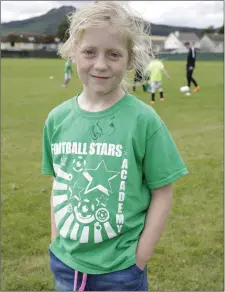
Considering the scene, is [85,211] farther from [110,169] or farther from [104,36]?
[104,36]

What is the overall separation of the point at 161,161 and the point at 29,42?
320 feet

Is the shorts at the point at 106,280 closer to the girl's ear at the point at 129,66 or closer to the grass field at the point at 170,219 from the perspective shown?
the girl's ear at the point at 129,66

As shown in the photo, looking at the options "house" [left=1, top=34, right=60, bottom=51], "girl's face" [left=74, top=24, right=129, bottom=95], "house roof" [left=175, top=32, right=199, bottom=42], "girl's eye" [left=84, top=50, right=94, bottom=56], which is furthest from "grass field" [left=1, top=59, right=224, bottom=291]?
"house roof" [left=175, top=32, right=199, bottom=42]

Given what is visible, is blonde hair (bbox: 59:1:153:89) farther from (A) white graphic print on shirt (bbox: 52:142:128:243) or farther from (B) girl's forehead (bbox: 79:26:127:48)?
(A) white graphic print on shirt (bbox: 52:142:128:243)

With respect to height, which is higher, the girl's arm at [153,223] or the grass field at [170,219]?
the girl's arm at [153,223]

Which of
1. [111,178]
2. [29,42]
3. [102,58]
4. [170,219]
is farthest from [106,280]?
[29,42]

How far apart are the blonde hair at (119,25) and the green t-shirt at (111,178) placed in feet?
0.77

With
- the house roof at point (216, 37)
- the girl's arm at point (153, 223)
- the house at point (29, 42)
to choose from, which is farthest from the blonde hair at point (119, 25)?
the house roof at point (216, 37)

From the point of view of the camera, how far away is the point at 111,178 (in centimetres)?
214

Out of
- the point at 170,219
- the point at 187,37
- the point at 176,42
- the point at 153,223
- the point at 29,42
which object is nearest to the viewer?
the point at 153,223

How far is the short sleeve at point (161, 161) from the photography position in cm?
214

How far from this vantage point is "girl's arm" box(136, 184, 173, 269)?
7.21ft

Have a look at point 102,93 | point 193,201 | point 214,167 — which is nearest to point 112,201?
point 102,93

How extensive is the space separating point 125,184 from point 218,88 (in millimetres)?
19175
